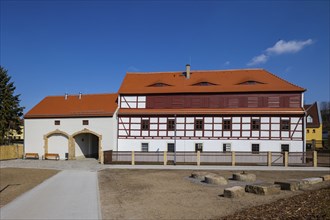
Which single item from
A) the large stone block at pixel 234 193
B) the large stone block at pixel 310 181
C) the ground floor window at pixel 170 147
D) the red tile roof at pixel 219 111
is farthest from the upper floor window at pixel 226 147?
the large stone block at pixel 234 193

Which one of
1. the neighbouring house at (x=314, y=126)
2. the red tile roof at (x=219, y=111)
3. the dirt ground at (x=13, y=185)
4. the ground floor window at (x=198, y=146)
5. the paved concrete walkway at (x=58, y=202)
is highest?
the red tile roof at (x=219, y=111)

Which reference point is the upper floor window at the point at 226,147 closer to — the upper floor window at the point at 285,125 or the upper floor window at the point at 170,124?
the upper floor window at the point at 170,124

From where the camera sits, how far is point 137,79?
35031 millimetres

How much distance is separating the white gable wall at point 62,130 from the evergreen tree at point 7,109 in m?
9.37

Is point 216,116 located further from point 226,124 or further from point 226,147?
point 226,147

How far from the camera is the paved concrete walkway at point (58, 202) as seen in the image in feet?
29.5

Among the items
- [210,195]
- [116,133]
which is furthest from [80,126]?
[210,195]

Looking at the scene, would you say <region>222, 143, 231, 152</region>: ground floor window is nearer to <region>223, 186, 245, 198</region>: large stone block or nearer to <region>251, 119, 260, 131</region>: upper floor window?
<region>251, 119, 260, 131</region>: upper floor window

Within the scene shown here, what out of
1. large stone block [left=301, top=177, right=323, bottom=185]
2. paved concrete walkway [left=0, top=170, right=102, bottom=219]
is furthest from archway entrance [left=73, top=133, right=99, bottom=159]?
large stone block [left=301, top=177, right=323, bottom=185]

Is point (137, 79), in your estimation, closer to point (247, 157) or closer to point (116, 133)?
point (116, 133)

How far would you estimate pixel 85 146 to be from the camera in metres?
32.1

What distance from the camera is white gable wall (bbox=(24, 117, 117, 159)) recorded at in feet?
94.4

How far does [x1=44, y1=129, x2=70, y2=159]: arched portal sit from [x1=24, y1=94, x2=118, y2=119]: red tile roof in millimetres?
1976

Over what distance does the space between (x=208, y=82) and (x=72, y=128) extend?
630 inches
